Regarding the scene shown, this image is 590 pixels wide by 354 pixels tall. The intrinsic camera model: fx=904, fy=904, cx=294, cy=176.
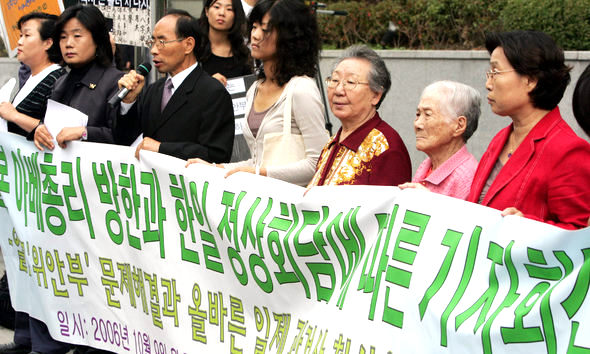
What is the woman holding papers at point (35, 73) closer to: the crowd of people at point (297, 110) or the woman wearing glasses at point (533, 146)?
Answer: the crowd of people at point (297, 110)

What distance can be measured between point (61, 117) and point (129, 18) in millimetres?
1359

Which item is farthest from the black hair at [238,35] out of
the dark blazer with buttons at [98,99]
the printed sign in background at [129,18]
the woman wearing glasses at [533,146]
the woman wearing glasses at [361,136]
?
the woman wearing glasses at [533,146]

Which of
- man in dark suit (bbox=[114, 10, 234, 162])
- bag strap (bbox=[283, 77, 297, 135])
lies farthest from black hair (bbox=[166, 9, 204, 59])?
bag strap (bbox=[283, 77, 297, 135])

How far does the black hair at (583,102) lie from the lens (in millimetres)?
3170

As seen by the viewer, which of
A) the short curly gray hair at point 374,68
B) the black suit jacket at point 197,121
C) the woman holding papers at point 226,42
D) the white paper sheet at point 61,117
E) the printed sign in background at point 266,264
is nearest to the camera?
the printed sign in background at point 266,264

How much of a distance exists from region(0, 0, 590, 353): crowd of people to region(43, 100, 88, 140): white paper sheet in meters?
0.05

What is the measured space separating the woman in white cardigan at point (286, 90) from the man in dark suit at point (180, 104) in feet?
0.60

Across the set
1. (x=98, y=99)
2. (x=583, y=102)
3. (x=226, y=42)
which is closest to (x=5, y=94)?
(x=98, y=99)

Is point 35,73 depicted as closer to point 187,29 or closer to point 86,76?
point 86,76

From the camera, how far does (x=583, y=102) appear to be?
3182 millimetres

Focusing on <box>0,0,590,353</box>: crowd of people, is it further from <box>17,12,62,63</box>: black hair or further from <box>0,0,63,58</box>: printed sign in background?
<box>0,0,63,58</box>: printed sign in background

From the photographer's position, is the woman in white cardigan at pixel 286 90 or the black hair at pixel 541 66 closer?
the black hair at pixel 541 66

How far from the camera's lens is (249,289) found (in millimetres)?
4176

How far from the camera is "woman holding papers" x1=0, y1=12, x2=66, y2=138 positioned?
555 centimetres
